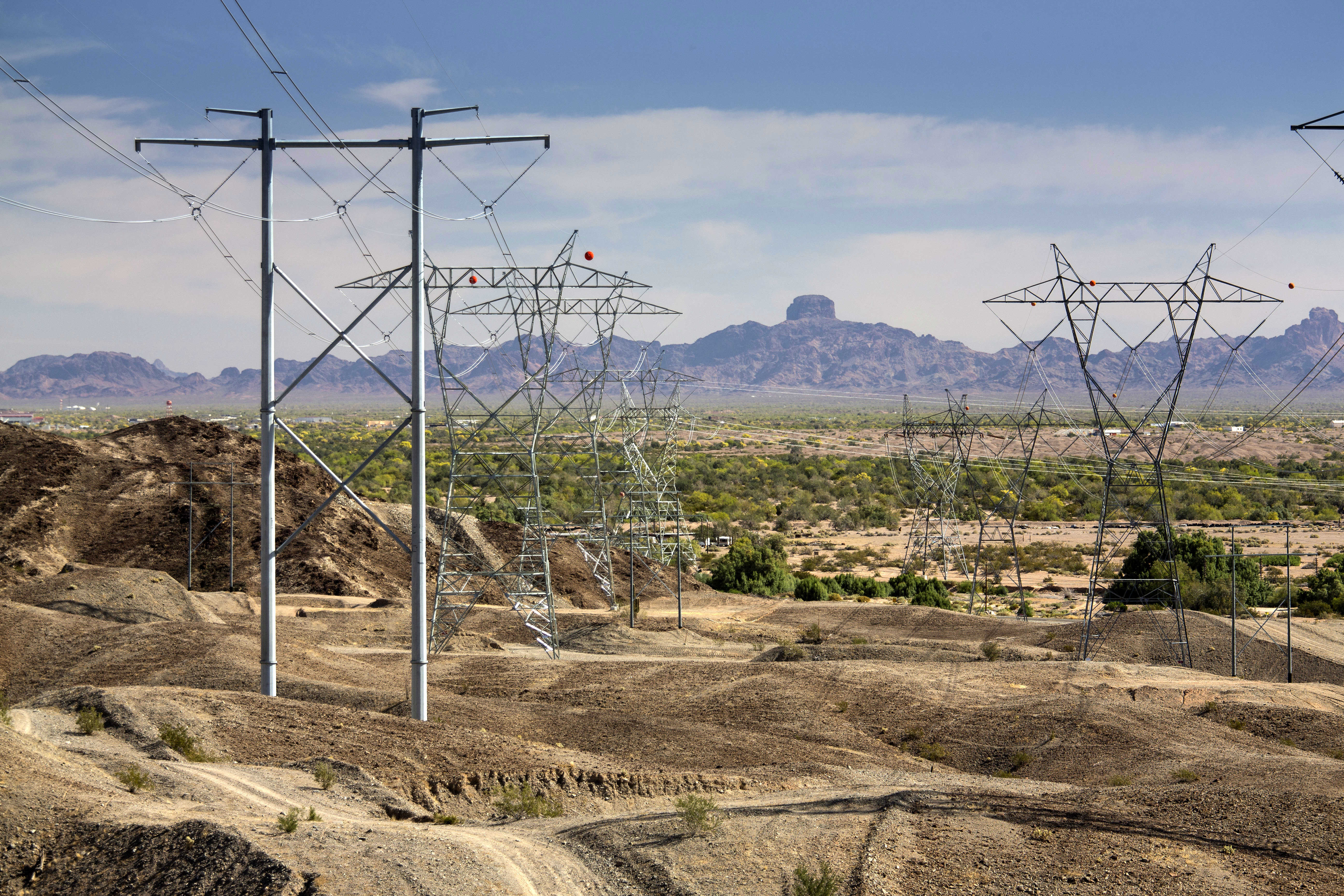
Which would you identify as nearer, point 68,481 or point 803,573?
point 68,481

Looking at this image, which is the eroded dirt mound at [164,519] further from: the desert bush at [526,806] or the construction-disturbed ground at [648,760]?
the desert bush at [526,806]

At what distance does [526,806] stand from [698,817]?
10.6 ft

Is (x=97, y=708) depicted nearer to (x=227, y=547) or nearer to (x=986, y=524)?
(x=227, y=547)

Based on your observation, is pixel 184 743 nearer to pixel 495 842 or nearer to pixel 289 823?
pixel 289 823

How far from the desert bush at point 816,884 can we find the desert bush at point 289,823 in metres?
5.42

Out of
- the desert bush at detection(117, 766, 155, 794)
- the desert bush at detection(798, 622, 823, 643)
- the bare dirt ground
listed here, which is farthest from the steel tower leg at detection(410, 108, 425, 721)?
the desert bush at detection(798, 622, 823, 643)

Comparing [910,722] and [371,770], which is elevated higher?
[371,770]

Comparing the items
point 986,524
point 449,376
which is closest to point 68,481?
point 449,376

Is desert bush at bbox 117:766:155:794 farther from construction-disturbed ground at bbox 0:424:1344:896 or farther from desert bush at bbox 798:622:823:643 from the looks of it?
desert bush at bbox 798:622:823:643

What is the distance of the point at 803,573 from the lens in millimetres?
56469

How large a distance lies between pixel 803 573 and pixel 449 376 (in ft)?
111

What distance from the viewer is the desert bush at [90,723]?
1557cm

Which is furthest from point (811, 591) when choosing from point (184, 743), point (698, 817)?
point (698, 817)

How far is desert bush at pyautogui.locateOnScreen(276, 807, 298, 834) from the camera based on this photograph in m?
10.4
